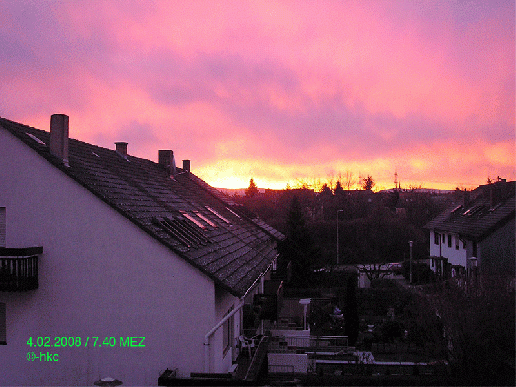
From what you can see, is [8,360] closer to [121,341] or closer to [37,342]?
[37,342]

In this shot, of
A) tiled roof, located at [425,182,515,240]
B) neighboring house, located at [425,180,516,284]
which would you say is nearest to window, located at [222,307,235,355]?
neighboring house, located at [425,180,516,284]

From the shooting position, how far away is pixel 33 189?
1130 centimetres

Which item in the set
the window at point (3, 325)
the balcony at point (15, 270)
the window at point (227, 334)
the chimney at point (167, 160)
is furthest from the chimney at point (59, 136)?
the chimney at point (167, 160)

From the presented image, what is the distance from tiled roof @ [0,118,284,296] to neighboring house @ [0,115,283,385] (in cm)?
7

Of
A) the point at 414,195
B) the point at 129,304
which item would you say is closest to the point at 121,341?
the point at 129,304

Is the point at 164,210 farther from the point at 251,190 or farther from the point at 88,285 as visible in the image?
the point at 251,190

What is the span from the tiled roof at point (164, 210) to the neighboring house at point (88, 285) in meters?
0.07

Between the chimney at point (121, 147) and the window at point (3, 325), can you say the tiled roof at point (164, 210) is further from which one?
the window at point (3, 325)

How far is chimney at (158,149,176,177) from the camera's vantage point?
22266mm

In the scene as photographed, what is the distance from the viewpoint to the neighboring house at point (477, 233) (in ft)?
81.6

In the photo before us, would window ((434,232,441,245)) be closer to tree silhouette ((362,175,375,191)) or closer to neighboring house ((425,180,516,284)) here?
neighboring house ((425,180,516,284))

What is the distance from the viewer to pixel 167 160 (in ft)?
74.0

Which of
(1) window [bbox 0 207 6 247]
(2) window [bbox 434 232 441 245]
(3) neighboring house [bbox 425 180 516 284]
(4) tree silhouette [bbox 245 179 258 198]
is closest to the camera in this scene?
(1) window [bbox 0 207 6 247]

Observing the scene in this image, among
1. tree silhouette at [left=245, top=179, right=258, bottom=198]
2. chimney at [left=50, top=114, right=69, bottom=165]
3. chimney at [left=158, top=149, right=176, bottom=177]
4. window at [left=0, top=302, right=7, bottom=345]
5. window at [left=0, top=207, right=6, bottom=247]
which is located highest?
tree silhouette at [left=245, top=179, right=258, bottom=198]
